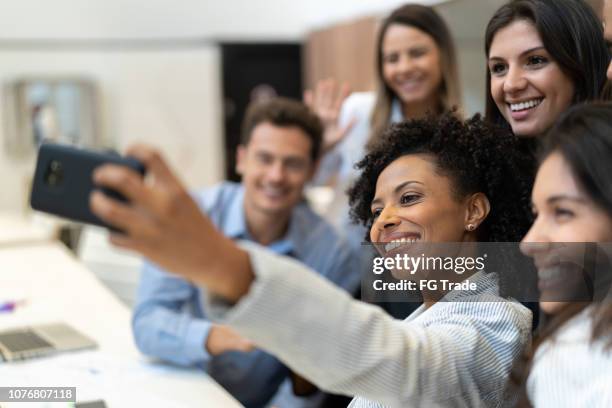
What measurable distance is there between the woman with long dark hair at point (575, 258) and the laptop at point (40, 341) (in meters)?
1.02

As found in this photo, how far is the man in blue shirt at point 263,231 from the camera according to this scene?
5.10 feet

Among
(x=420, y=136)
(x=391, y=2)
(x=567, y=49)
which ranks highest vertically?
(x=391, y=2)

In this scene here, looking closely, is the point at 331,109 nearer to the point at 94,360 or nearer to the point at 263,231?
the point at 263,231

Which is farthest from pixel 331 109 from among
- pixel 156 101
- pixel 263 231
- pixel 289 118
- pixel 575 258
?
pixel 156 101

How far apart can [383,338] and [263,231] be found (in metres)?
1.13

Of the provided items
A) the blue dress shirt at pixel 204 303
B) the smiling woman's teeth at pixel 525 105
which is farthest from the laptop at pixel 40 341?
the smiling woman's teeth at pixel 525 105

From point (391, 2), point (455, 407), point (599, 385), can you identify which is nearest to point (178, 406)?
point (455, 407)

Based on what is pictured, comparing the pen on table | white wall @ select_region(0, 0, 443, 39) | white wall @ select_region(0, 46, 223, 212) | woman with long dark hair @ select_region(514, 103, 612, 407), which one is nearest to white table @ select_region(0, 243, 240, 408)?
the pen on table

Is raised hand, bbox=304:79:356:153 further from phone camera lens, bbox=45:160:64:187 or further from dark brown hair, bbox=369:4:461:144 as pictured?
phone camera lens, bbox=45:160:64:187

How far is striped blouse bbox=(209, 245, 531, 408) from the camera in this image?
61 centimetres

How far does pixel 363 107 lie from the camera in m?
2.14

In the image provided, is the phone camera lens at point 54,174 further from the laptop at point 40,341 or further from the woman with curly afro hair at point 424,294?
the laptop at point 40,341

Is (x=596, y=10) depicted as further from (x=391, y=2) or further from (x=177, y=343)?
(x=391, y=2)

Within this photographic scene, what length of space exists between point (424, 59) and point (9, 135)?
3.18 m
